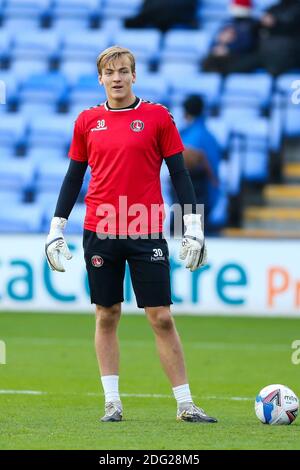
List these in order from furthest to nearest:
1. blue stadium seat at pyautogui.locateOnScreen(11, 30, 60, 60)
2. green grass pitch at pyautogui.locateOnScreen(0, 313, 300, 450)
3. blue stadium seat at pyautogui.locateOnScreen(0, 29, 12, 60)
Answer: blue stadium seat at pyautogui.locateOnScreen(0, 29, 12, 60) < blue stadium seat at pyautogui.locateOnScreen(11, 30, 60, 60) < green grass pitch at pyautogui.locateOnScreen(0, 313, 300, 450)

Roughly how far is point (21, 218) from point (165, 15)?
506 centimetres

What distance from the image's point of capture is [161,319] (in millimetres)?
8086

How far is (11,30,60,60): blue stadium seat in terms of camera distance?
2111 centimetres

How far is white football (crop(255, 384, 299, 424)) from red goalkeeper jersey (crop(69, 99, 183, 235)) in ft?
4.11

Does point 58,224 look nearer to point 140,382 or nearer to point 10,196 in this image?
point 140,382

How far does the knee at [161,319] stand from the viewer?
8086mm

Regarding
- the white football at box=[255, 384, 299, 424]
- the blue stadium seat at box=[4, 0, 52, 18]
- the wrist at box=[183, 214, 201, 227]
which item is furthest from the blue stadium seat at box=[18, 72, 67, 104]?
the white football at box=[255, 384, 299, 424]

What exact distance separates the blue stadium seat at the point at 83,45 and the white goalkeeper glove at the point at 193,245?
13263 mm

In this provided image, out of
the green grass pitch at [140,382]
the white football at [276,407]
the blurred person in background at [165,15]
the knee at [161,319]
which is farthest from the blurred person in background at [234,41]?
the white football at [276,407]

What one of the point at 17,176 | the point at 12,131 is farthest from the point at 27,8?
the point at 17,176

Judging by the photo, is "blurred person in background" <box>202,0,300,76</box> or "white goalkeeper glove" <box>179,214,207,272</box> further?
"blurred person in background" <box>202,0,300,76</box>

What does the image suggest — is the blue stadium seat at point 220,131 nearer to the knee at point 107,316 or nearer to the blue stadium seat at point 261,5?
the blue stadium seat at point 261,5

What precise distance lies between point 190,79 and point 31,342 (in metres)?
7.55

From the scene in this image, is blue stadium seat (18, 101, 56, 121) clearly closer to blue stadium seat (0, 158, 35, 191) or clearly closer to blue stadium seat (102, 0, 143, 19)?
blue stadium seat (0, 158, 35, 191)
